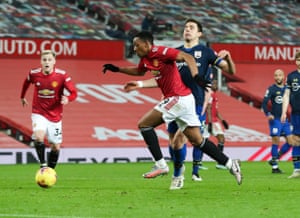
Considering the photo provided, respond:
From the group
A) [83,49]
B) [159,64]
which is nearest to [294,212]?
[159,64]

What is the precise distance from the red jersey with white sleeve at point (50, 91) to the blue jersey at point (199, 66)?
251 cm

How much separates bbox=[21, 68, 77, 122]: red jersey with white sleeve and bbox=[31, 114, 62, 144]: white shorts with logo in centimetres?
7

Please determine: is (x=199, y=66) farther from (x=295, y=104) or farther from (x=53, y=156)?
(x=295, y=104)

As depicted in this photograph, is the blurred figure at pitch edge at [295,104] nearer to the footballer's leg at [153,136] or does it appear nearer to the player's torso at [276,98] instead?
the player's torso at [276,98]

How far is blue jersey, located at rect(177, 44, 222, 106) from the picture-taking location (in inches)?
541

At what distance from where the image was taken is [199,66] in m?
14.0

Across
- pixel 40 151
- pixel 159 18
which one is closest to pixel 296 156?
pixel 40 151

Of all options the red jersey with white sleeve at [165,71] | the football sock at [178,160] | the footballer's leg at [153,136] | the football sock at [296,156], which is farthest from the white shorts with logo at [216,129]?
the red jersey with white sleeve at [165,71]

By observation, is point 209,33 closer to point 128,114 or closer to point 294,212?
point 128,114

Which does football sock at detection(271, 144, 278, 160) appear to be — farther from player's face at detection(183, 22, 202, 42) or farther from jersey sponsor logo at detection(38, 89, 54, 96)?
player's face at detection(183, 22, 202, 42)

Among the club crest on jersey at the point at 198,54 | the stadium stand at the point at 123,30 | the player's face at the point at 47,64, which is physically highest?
the club crest on jersey at the point at 198,54

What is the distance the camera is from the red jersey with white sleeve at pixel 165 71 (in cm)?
Answer: 1235

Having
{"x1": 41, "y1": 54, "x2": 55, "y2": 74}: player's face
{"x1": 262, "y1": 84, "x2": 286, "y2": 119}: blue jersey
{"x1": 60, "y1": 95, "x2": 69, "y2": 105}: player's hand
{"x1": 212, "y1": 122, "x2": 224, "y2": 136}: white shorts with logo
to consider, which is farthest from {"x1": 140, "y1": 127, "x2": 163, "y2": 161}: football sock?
{"x1": 212, "y1": 122, "x2": 224, "y2": 136}: white shorts with logo

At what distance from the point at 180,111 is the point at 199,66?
5.98ft
